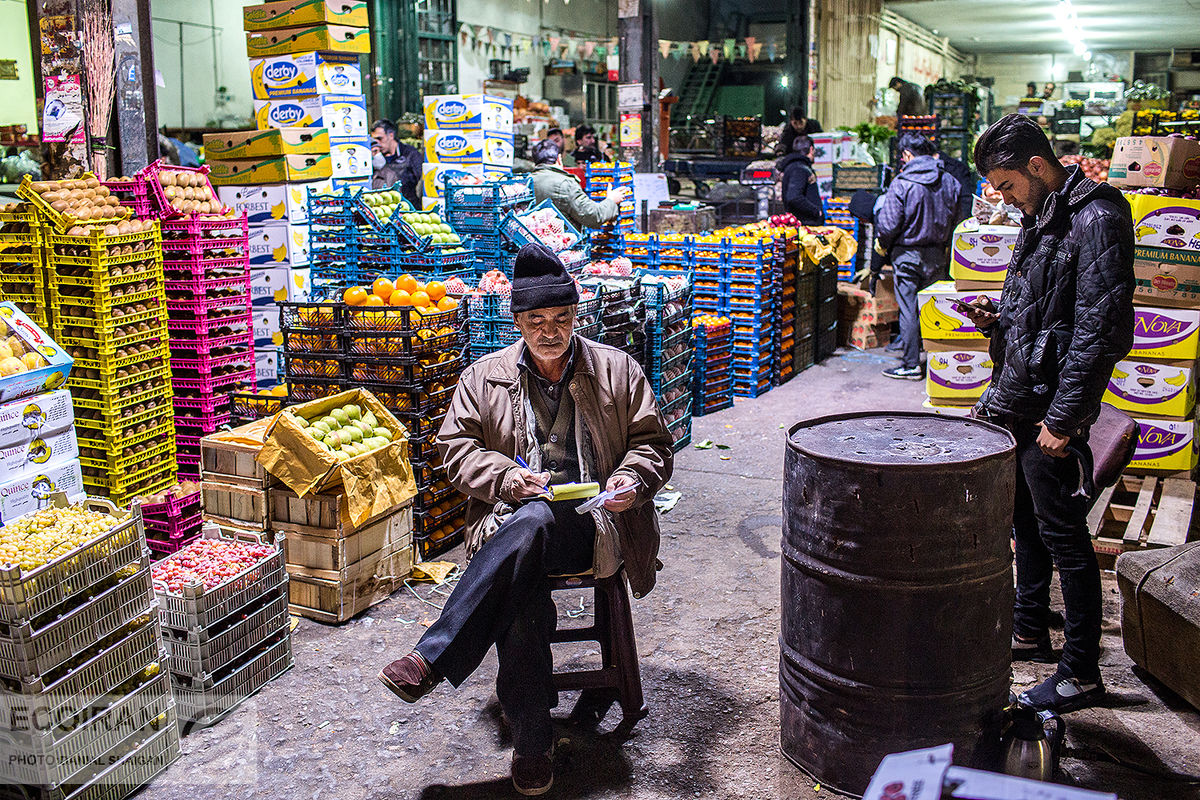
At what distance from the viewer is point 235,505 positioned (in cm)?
490

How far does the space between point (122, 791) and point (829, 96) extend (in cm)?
2366

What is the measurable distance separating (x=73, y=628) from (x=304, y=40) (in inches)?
243

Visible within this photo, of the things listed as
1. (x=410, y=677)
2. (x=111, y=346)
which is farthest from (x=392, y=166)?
(x=410, y=677)

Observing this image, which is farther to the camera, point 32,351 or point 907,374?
point 907,374

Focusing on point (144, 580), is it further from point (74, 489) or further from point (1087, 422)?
point (1087, 422)

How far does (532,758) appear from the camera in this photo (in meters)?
3.41

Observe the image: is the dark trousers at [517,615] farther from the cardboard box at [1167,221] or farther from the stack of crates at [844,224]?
the stack of crates at [844,224]

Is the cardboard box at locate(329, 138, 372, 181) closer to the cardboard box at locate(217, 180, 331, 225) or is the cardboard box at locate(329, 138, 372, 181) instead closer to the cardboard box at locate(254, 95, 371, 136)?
the cardboard box at locate(254, 95, 371, 136)

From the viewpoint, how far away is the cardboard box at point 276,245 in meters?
8.02

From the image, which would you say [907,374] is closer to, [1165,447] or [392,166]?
[1165,447]

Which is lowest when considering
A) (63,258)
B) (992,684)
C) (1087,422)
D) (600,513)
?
(992,684)

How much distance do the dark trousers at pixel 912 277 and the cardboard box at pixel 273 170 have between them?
562 centimetres

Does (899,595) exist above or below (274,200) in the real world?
below

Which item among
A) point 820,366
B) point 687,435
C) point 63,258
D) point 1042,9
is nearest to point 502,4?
point 1042,9
